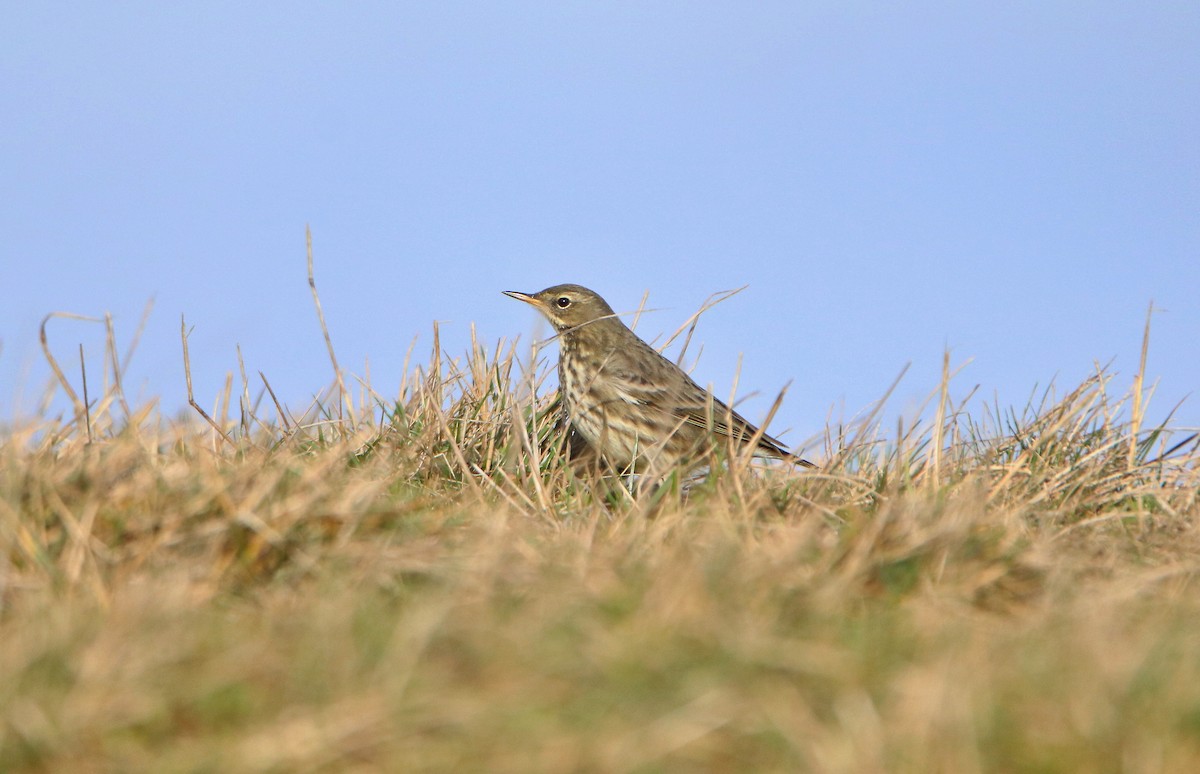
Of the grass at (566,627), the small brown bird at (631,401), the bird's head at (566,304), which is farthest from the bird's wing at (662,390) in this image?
the grass at (566,627)

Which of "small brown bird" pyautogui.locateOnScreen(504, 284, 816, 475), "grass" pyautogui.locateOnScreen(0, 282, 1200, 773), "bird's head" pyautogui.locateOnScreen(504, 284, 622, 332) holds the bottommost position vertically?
"grass" pyautogui.locateOnScreen(0, 282, 1200, 773)

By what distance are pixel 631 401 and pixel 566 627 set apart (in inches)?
195

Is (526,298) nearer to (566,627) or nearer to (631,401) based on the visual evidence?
(631,401)

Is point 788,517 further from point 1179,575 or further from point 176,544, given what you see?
point 176,544

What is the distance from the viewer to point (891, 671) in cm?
307

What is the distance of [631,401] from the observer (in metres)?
8.14

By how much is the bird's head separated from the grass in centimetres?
403

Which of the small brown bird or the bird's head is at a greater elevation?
the bird's head

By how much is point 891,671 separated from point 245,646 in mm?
1581

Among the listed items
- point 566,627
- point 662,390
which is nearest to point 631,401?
point 662,390

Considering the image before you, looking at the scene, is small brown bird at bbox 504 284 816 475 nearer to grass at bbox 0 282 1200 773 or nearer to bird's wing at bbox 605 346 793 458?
bird's wing at bbox 605 346 793 458

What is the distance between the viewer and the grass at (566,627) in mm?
2797

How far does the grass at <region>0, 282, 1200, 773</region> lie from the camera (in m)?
2.80

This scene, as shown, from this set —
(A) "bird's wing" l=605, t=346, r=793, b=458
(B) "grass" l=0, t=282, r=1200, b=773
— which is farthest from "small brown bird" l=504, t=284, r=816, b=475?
(B) "grass" l=0, t=282, r=1200, b=773
